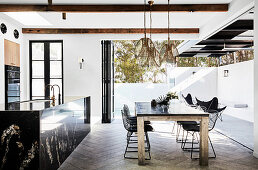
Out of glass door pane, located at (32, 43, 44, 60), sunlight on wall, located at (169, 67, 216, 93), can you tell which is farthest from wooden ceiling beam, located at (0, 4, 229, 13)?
sunlight on wall, located at (169, 67, 216, 93)

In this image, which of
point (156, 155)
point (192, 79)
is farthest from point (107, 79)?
point (192, 79)

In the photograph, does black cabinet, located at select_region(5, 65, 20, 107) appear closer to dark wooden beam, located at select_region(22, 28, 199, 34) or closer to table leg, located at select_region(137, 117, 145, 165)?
dark wooden beam, located at select_region(22, 28, 199, 34)

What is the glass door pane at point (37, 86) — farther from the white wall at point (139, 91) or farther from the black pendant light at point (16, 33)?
the white wall at point (139, 91)

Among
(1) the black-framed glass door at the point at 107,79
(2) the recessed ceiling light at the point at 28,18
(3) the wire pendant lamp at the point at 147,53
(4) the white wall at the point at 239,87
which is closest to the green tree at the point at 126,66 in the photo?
(4) the white wall at the point at 239,87

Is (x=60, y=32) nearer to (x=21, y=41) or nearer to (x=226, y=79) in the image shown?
(x=21, y=41)

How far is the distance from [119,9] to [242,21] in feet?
10.3

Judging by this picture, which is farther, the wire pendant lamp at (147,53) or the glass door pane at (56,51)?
the glass door pane at (56,51)

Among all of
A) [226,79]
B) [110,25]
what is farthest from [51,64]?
[226,79]

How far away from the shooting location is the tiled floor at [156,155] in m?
3.48

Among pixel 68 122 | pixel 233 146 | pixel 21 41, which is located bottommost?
pixel 233 146

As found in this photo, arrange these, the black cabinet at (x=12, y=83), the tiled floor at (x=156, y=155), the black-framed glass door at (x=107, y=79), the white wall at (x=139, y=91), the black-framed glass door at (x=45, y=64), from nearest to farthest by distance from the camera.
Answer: the tiled floor at (x=156, y=155) → the black cabinet at (x=12, y=83) → the black-framed glass door at (x=107, y=79) → the black-framed glass door at (x=45, y=64) → the white wall at (x=139, y=91)

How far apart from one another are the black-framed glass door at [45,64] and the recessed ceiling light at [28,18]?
108 centimetres

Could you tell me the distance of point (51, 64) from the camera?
7547 mm

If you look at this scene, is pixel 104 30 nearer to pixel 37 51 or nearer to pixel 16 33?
pixel 37 51
